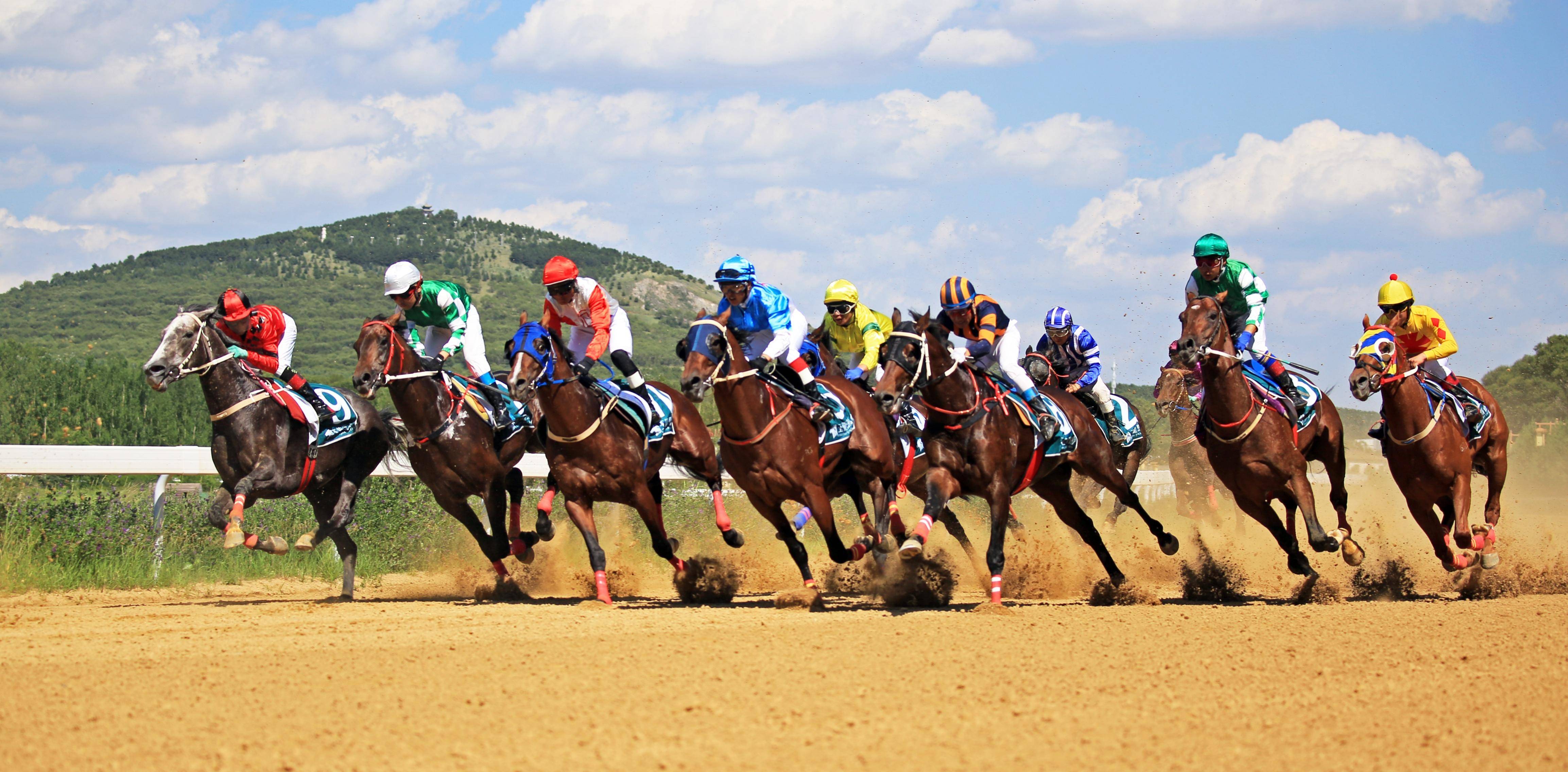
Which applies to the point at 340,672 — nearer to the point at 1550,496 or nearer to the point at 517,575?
the point at 517,575

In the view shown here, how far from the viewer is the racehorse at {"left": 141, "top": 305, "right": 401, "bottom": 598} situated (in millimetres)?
10570

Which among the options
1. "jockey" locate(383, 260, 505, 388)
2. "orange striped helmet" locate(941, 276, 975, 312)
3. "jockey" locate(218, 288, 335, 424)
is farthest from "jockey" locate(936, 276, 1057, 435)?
"jockey" locate(218, 288, 335, 424)

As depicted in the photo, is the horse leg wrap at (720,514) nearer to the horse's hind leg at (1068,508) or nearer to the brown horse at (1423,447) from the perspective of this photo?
the horse's hind leg at (1068,508)

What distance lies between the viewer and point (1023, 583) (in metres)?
12.1

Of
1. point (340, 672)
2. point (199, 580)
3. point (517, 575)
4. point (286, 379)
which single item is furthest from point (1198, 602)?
point (199, 580)

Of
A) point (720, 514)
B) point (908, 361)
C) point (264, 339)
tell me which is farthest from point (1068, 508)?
point (264, 339)

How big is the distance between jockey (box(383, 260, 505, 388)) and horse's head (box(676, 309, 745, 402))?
92.6 inches

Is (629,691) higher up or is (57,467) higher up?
(57,467)

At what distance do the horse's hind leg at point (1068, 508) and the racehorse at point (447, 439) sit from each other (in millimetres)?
4574

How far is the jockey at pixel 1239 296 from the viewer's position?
1095 cm

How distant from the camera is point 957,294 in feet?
34.5

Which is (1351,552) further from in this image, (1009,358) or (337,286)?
(337,286)

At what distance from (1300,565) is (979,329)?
3.24 meters

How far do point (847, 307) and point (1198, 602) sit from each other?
393 centimetres
